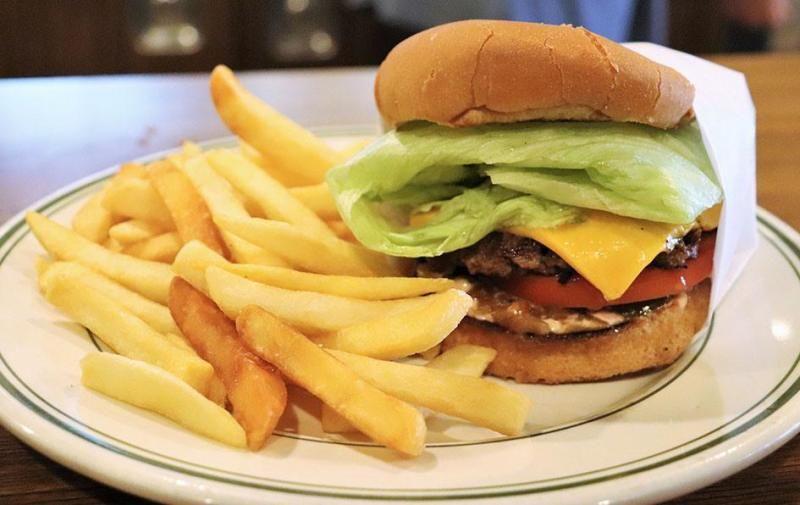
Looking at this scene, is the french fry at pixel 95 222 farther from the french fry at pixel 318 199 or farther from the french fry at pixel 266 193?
the french fry at pixel 318 199

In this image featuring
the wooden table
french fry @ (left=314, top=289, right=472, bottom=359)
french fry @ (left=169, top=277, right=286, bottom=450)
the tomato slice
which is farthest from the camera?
the wooden table

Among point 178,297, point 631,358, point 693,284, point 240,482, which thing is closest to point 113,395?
point 178,297

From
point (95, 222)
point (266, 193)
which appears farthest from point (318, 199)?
point (95, 222)

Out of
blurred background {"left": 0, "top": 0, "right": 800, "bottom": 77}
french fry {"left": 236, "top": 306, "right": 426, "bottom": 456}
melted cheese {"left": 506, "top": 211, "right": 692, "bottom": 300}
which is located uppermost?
melted cheese {"left": 506, "top": 211, "right": 692, "bottom": 300}

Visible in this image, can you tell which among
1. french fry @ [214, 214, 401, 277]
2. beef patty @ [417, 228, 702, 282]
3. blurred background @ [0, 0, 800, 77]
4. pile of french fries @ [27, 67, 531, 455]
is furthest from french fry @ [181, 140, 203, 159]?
blurred background @ [0, 0, 800, 77]

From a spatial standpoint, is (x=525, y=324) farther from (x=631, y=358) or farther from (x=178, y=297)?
(x=178, y=297)

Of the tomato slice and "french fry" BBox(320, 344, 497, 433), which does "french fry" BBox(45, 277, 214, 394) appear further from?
the tomato slice
